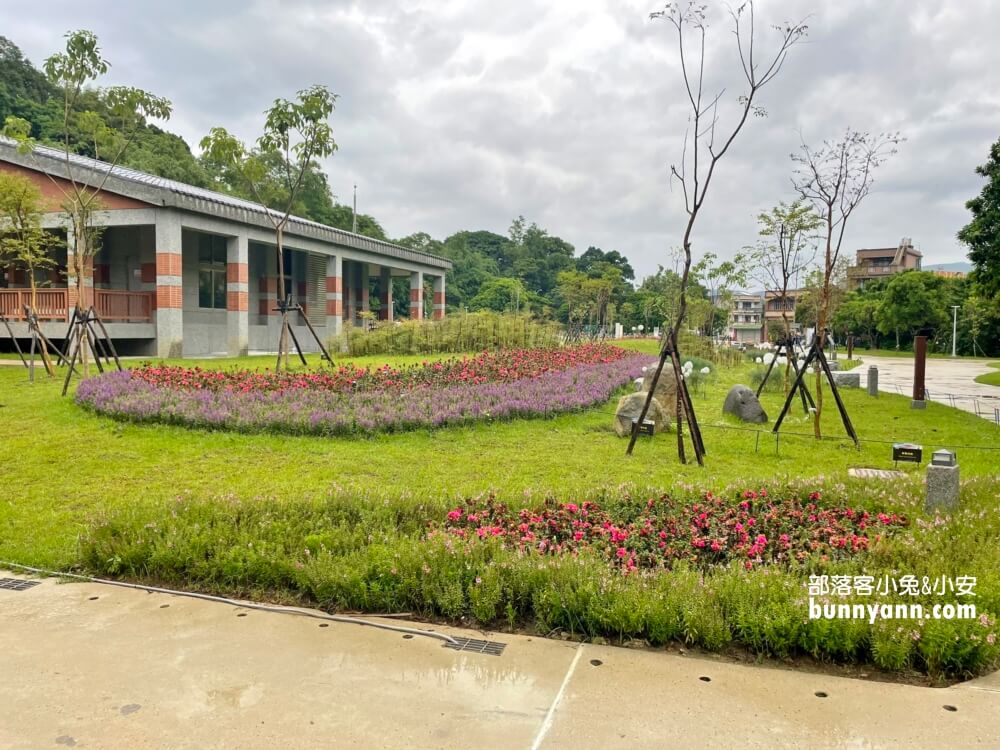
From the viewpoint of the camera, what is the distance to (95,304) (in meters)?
19.6

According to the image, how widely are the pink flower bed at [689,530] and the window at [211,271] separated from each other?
70.5ft

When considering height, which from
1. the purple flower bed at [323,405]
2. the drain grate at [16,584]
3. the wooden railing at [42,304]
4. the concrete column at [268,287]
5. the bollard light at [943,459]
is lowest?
the drain grate at [16,584]

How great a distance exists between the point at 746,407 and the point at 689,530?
22.5 ft

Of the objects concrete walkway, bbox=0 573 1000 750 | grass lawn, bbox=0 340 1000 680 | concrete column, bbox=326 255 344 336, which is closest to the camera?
concrete walkway, bbox=0 573 1000 750

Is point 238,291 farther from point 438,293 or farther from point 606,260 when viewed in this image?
point 606,260

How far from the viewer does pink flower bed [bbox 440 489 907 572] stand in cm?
405

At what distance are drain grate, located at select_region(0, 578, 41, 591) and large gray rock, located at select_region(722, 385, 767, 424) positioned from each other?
9.36m

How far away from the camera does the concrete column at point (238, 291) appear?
21.2 meters

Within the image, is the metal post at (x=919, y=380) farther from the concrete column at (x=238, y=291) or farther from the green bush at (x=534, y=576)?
the concrete column at (x=238, y=291)

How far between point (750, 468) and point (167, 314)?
17.1 m

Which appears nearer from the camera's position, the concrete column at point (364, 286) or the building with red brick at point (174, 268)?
the building with red brick at point (174, 268)

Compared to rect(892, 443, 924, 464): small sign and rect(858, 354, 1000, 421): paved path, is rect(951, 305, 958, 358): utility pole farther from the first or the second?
rect(892, 443, 924, 464): small sign

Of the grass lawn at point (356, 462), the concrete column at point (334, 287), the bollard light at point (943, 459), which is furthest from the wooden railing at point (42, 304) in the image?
the bollard light at point (943, 459)

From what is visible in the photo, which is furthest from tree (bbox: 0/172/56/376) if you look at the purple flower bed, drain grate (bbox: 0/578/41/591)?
drain grate (bbox: 0/578/41/591)
